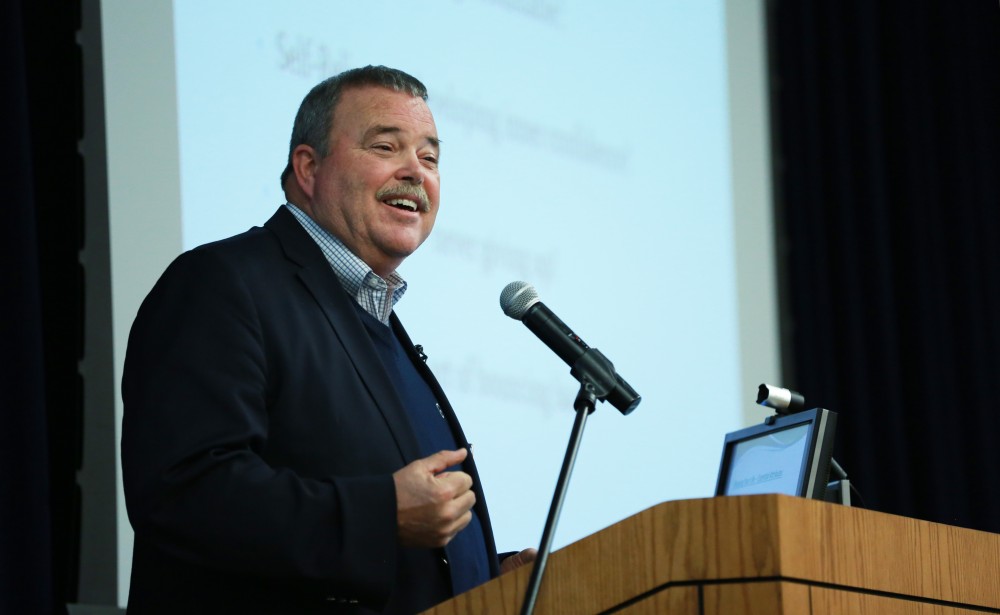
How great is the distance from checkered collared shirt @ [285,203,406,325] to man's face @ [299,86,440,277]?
1.0 inches

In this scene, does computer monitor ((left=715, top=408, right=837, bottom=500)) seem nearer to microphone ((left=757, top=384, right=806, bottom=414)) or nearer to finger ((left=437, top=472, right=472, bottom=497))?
microphone ((left=757, top=384, right=806, bottom=414))

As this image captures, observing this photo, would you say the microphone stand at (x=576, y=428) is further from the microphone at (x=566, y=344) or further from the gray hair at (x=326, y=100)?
the gray hair at (x=326, y=100)

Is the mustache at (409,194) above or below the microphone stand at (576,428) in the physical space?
above

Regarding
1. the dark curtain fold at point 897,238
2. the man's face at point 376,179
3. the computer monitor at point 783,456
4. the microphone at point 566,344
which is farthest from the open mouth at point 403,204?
the dark curtain fold at point 897,238

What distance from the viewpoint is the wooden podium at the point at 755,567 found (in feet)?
4.61

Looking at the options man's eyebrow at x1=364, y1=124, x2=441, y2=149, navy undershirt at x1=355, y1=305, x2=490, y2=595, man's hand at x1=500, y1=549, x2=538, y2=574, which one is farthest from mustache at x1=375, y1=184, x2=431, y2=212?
man's hand at x1=500, y1=549, x2=538, y2=574

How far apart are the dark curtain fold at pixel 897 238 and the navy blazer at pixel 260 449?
3.04 metres

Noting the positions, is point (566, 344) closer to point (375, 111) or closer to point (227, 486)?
point (227, 486)

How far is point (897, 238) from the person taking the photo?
5.04 meters

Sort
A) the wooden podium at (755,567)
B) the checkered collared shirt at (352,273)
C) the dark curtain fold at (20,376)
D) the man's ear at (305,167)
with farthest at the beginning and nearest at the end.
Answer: the dark curtain fold at (20,376)
the man's ear at (305,167)
the checkered collared shirt at (352,273)
the wooden podium at (755,567)

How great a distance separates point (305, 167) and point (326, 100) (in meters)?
0.14

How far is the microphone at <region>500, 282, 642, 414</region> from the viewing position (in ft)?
5.74

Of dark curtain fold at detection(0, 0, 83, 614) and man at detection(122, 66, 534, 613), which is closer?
man at detection(122, 66, 534, 613)

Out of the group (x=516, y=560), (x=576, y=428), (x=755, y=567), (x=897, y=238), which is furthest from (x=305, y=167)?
(x=897, y=238)
